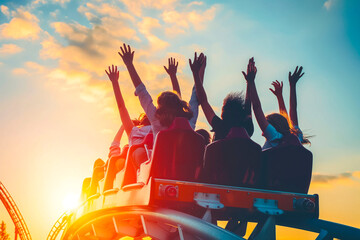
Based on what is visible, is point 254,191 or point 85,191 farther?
point 85,191

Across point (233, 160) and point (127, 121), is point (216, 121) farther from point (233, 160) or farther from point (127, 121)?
point (127, 121)

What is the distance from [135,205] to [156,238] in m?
0.43

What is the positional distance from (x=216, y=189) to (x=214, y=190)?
24mm

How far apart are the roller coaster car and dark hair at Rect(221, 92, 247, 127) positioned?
0.52 ft

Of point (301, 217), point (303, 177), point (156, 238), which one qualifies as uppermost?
point (303, 177)

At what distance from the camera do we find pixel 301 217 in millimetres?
4246

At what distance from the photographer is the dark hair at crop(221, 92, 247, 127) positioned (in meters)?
4.04

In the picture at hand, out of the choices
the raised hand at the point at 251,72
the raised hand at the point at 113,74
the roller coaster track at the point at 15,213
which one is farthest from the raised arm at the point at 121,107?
the roller coaster track at the point at 15,213

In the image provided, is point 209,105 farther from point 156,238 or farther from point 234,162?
point 156,238

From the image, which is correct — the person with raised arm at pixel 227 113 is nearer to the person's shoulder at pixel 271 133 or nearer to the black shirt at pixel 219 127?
the black shirt at pixel 219 127

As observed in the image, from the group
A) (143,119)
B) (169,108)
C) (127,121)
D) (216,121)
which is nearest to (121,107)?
(127,121)

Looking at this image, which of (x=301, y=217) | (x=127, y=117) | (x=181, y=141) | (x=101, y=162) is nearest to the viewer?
(x=181, y=141)

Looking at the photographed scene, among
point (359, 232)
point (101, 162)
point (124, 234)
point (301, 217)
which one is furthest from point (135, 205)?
point (101, 162)

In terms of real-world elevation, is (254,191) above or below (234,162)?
below
